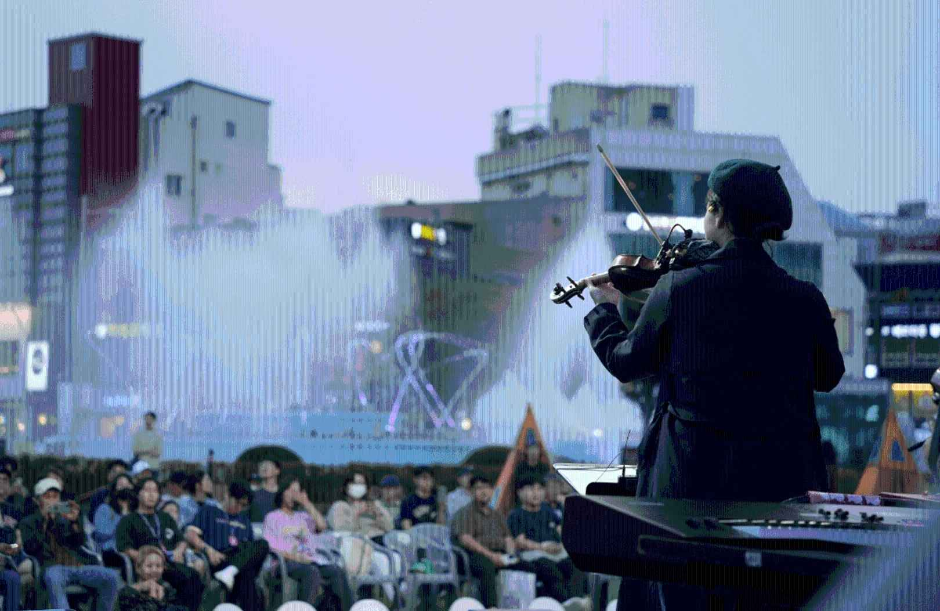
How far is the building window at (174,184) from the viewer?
16375mm

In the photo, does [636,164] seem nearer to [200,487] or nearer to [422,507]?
[422,507]

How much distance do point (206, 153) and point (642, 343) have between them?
43.8 ft

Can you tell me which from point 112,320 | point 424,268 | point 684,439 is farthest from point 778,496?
point 424,268

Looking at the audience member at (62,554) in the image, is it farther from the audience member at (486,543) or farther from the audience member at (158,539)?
the audience member at (486,543)

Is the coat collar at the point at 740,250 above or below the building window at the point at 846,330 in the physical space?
below

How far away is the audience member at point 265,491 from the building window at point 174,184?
10322 millimetres

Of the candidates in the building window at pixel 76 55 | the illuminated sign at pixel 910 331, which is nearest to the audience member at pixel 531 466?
the building window at pixel 76 55

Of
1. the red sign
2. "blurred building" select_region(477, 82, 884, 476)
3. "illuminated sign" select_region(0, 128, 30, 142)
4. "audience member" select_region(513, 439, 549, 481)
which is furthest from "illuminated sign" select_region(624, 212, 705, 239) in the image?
"audience member" select_region(513, 439, 549, 481)

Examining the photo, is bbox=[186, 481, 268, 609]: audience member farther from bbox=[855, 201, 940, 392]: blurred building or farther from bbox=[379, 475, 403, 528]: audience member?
bbox=[855, 201, 940, 392]: blurred building

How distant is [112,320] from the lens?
1658 centimetres

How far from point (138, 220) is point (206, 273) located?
4.84 ft

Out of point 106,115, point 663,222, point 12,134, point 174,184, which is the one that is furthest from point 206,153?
point 663,222

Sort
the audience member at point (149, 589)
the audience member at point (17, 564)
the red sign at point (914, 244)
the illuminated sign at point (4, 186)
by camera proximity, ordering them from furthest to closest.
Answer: the red sign at point (914, 244) → the illuminated sign at point (4, 186) → the audience member at point (149, 589) → the audience member at point (17, 564)

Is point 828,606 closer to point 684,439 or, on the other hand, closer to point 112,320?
point 684,439
